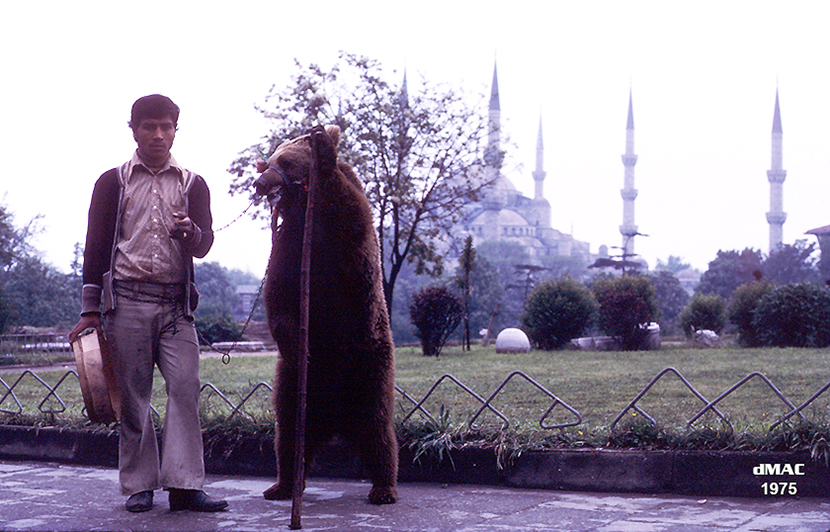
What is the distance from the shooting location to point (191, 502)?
381 centimetres

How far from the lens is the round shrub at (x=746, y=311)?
63.2 feet

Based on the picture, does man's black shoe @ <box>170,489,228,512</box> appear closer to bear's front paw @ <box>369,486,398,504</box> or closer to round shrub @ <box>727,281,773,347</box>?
bear's front paw @ <box>369,486,398,504</box>

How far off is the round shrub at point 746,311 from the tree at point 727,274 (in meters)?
32.2

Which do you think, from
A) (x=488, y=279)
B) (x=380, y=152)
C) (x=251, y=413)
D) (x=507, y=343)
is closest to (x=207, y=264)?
(x=488, y=279)

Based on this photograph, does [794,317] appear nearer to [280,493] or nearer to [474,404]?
[474,404]

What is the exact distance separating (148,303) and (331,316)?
2.84 ft

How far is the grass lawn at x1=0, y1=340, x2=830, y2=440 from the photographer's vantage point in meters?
5.83

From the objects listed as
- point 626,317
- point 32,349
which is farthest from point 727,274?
point 32,349

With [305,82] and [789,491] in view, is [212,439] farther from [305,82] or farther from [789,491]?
[305,82]

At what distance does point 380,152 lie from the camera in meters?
22.3

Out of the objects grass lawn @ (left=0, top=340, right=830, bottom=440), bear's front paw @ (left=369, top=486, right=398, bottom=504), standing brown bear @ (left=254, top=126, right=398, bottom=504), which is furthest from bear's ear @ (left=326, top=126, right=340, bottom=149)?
grass lawn @ (left=0, top=340, right=830, bottom=440)

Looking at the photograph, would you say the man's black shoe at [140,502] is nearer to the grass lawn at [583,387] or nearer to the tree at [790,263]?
the grass lawn at [583,387]

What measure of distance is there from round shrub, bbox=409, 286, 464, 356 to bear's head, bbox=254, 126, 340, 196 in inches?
502

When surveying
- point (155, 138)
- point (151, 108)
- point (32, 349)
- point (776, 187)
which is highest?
point (776, 187)
